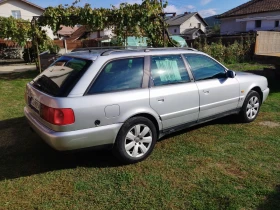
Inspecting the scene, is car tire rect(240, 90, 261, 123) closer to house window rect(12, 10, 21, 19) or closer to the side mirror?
the side mirror

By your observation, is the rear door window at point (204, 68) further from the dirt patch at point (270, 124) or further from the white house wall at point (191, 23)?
the white house wall at point (191, 23)

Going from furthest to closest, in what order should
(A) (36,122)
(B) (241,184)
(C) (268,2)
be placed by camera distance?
1. (C) (268,2)
2. (A) (36,122)
3. (B) (241,184)

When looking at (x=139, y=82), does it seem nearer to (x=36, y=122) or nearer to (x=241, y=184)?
(x=36, y=122)

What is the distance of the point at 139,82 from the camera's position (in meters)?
3.65

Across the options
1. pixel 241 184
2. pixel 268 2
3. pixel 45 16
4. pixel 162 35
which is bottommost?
pixel 241 184

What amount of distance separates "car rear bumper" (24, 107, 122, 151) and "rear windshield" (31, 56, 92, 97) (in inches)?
18.6

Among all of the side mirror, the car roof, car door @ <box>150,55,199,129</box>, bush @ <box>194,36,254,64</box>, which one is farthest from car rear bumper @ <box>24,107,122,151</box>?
bush @ <box>194,36,254,64</box>

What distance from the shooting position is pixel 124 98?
3412 millimetres

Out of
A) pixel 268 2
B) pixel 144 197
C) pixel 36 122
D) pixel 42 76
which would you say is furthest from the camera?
pixel 268 2

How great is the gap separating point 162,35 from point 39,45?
5529 mm

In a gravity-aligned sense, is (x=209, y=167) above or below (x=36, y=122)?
below

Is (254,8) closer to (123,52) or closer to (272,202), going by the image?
(123,52)

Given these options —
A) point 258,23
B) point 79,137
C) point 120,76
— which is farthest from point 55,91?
point 258,23

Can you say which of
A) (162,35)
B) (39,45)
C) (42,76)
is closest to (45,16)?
(39,45)
